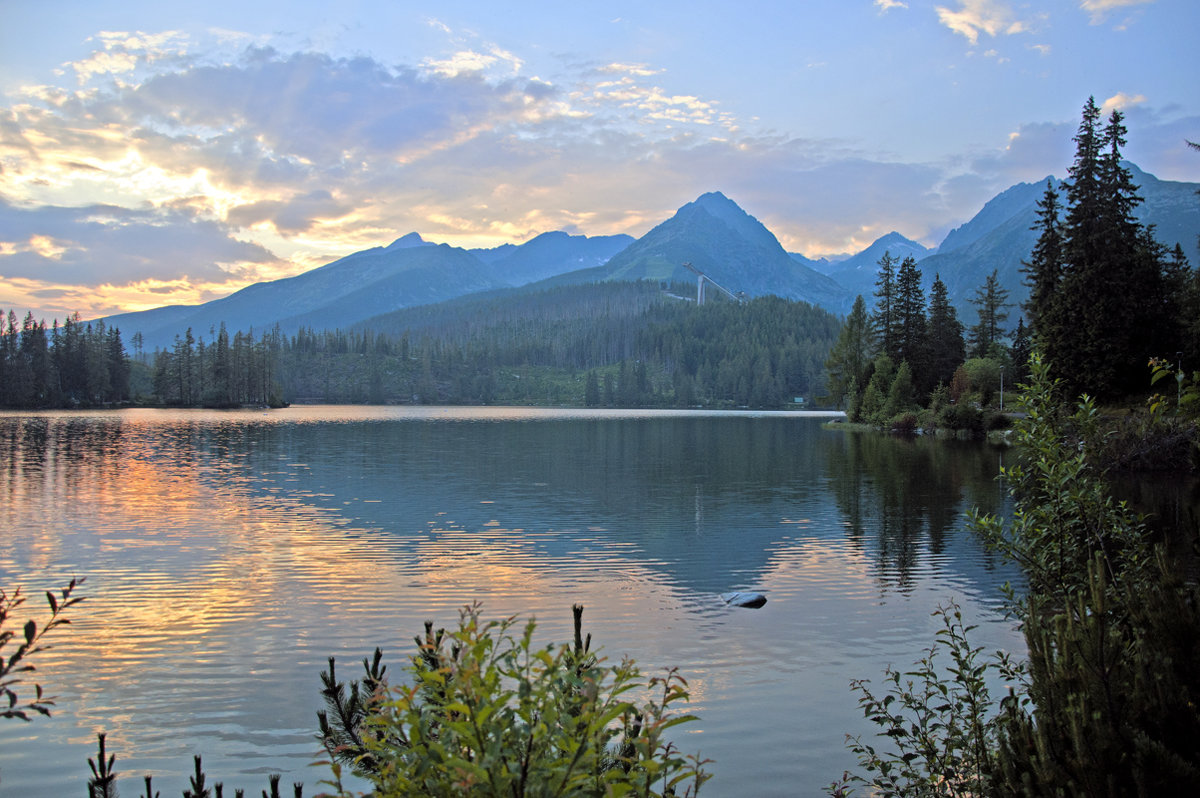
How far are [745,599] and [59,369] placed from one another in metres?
200

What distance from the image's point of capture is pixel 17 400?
163 metres

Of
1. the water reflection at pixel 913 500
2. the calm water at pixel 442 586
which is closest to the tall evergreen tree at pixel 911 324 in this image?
the water reflection at pixel 913 500

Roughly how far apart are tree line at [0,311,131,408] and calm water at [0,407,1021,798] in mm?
148532

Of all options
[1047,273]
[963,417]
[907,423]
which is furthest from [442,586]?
[907,423]

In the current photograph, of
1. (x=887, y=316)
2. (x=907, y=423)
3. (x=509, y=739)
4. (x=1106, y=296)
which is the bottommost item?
(x=907, y=423)

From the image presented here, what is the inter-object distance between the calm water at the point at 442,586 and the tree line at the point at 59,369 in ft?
487

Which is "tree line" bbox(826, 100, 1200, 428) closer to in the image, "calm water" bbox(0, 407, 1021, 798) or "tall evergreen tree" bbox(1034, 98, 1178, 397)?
"tall evergreen tree" bbox(1034, 98, 1178, 397)

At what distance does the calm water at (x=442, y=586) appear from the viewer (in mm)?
10758

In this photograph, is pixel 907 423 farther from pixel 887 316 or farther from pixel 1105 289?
pixel 1105 289

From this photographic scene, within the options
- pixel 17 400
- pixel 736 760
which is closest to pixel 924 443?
pixel 736 760

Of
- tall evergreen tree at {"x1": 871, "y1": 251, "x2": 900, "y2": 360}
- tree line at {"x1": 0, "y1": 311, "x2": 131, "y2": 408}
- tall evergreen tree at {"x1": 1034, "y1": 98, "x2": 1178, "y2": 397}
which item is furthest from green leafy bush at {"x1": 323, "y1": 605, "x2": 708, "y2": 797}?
tree line at {"x1": 0, "y1": 311, "x2": 131, "y2": 408}

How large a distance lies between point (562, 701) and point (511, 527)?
24.3 m

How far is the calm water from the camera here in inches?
424

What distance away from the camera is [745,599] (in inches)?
683
